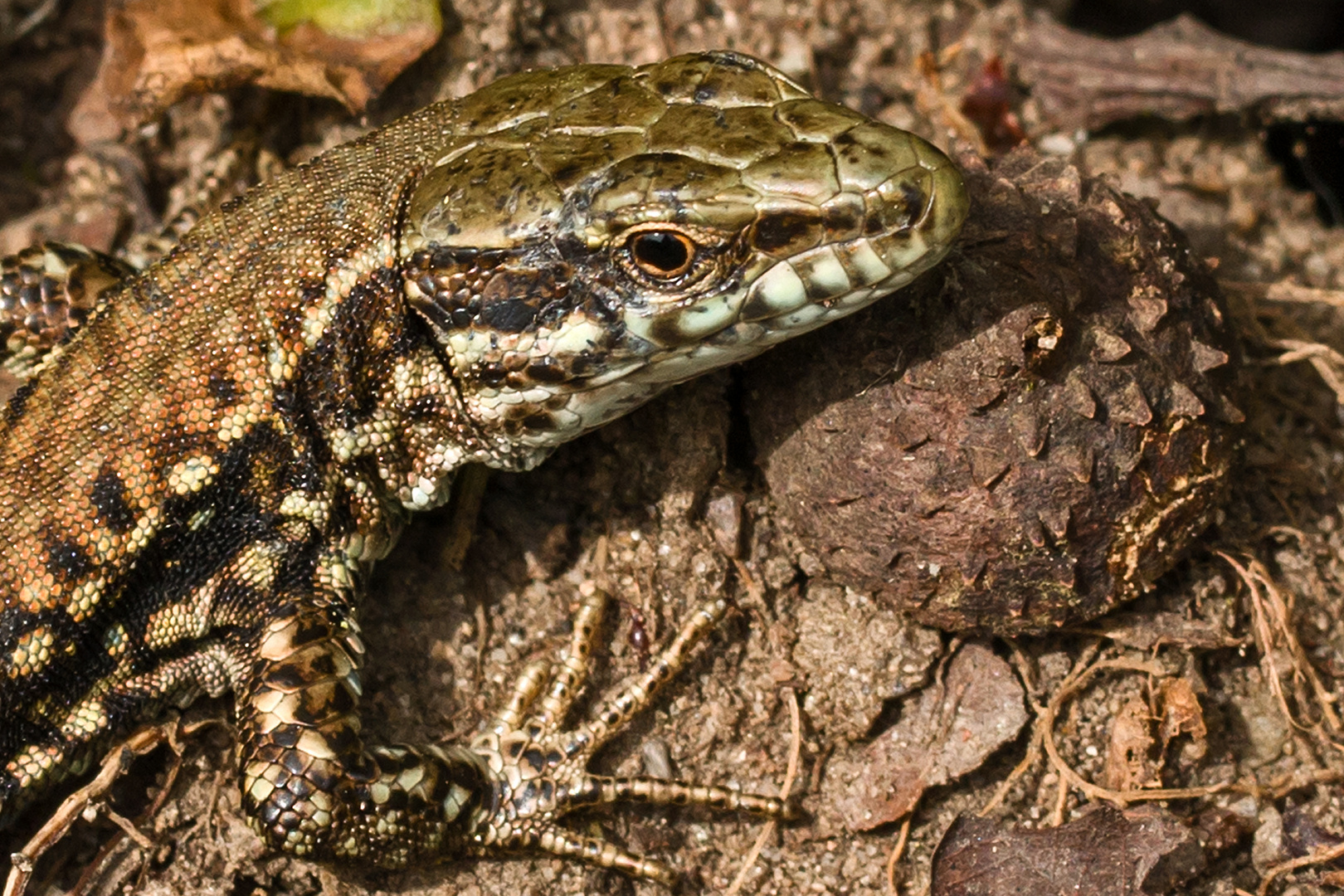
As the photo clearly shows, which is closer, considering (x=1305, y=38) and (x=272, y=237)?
(x=272, y=237)

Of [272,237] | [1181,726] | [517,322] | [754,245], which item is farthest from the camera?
[1181,726]

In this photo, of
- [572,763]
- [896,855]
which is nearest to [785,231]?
[572,763]

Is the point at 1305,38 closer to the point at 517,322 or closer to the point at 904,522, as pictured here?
the point at 904,522

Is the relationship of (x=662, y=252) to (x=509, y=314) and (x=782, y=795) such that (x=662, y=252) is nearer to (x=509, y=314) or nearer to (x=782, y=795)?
(x=509, y=314)

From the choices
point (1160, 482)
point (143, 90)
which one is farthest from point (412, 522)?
point (1160, 482)

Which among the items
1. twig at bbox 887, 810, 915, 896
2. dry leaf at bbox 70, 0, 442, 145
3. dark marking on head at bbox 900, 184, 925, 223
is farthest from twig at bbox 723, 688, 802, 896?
dry leaf at bbox 70, 0, 442, 145

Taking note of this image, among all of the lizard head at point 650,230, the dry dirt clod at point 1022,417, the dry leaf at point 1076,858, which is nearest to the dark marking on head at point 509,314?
the lizard head at point 650,230
